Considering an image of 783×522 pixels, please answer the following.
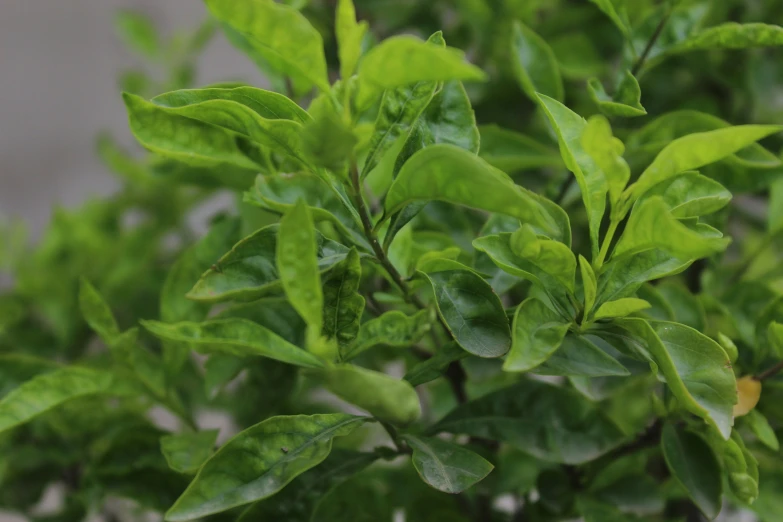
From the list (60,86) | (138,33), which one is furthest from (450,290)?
(60,86)

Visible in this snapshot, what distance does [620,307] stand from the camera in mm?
345

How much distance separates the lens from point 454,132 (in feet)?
1.27

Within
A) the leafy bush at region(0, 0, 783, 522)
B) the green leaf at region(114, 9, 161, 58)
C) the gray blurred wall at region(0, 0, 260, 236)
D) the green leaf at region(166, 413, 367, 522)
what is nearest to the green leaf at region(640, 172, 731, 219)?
the leafy bush at region(0, 0, 783, 522)

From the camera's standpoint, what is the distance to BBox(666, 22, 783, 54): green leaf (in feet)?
1.33

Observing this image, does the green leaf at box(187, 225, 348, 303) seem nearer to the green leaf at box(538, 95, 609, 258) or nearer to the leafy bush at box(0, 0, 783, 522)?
the leafy bush at box(0, 0, 783, 522)

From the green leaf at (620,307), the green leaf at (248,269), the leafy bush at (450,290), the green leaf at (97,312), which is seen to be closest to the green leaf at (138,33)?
the leafy bush at (450,290)

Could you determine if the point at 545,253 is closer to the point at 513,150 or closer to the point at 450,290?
the point at 450,290

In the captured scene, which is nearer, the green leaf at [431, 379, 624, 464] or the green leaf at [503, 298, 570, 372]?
the green leaf at [503, 298, 570, 372]

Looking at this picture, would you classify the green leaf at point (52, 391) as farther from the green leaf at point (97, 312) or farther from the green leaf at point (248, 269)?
the green leaf at point (248, 269)

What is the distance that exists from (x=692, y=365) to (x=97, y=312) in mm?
384

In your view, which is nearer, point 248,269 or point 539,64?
point 248,269

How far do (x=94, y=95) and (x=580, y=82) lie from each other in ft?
4.28

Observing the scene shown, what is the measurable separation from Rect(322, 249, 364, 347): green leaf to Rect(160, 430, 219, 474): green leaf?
0.14 m

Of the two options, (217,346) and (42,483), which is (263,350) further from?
(42,483)
